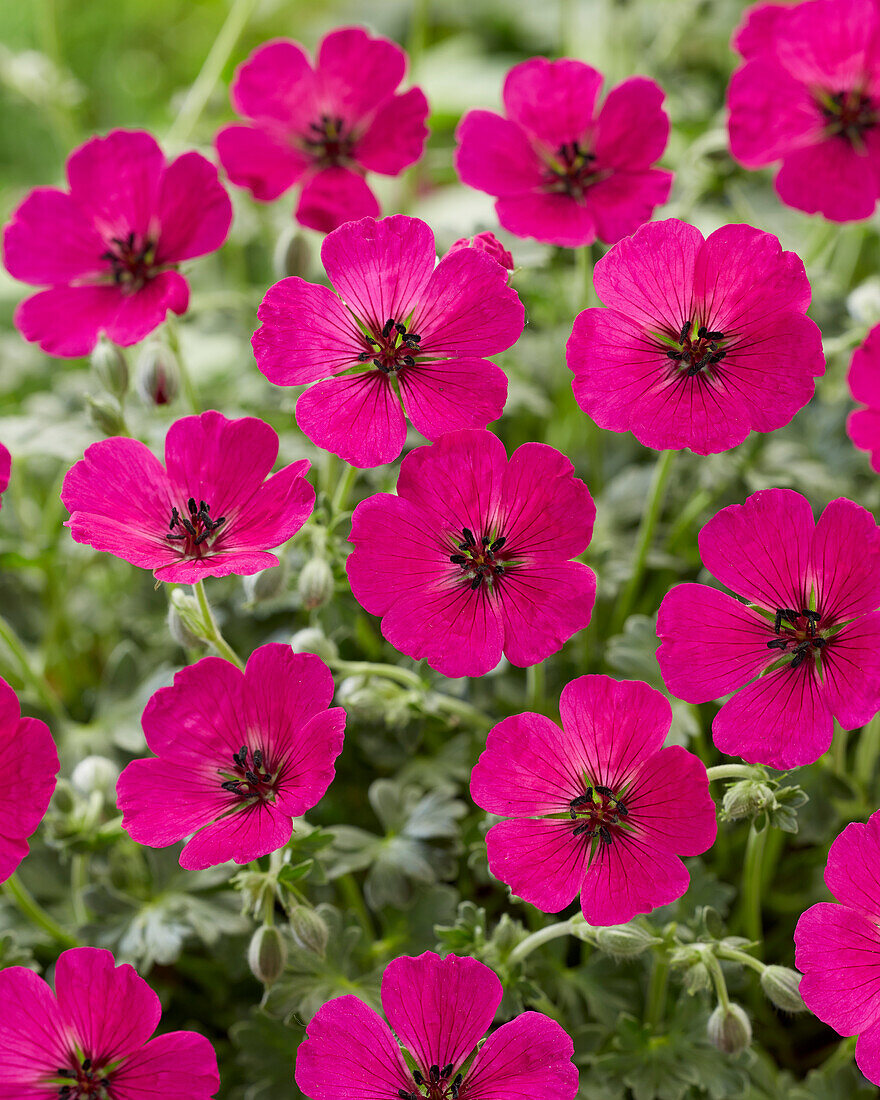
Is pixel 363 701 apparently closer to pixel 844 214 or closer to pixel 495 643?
pixel 495 643

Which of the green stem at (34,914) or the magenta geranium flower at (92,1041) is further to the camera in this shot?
the green stem at (34,914)

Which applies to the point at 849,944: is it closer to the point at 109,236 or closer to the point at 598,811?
the point at 598,811

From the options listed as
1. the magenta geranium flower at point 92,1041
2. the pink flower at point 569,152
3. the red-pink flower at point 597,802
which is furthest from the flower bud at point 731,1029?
the pink flower at point 569,152

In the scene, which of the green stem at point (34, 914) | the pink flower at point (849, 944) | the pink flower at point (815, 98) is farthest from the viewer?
the pink flower at point (815, 98)

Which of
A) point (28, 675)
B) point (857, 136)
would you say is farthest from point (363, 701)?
point (857, 136)

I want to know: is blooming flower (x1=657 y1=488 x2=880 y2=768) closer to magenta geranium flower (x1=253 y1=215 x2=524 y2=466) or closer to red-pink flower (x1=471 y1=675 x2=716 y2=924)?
red-pink flower (x1=471 y1=675 x2=716 y2=924)

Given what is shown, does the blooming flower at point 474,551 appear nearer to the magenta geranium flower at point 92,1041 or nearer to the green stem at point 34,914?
the magenta geranium flower at point 92,1041

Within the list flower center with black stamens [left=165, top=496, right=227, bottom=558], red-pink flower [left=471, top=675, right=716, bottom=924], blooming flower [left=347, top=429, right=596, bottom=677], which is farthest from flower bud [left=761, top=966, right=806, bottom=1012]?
flower center with black stamens [left=165, top=496, right=227, bottom=558]

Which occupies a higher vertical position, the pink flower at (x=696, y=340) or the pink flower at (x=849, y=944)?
the pink flower at (x=696, y=340)
